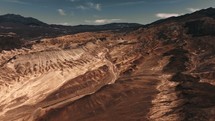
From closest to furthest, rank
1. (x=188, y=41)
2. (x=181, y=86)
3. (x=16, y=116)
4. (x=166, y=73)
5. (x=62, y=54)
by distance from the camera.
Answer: (x=16, y=116) < (x=181, y=86) < (x=166, y=73) < (x=62, y=54) < (x=188, y=41)

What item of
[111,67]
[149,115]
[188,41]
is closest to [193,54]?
[188,41]

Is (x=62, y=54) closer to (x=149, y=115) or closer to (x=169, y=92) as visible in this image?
(x=169, y=92)

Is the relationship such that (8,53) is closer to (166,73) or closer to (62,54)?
(62,54)

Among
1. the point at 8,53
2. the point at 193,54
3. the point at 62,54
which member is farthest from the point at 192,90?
the point at 8,53

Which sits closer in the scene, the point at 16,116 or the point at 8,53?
the point at 16,116

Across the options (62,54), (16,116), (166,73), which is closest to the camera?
(16,116)

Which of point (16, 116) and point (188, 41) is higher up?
point (188, 41)
